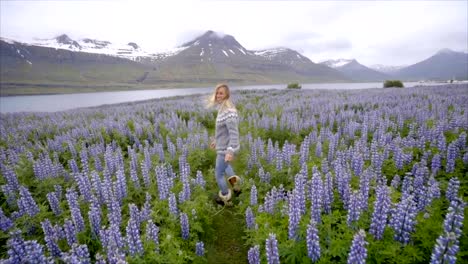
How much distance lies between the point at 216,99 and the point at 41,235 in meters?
4.75

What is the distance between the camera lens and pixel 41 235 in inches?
199

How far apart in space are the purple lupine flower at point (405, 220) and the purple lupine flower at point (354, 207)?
0.47 metres

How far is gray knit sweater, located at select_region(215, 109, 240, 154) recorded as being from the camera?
21.1 ft

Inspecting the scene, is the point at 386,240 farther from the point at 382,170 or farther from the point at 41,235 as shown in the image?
the point at 41,235

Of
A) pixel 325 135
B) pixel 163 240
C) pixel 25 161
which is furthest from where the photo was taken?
pixel 325 135

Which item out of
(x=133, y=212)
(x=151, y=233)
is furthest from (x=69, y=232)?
(x=151, y=233)

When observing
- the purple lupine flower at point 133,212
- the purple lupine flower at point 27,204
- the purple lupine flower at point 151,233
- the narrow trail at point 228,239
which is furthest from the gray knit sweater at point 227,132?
the purple lupine flower at point 27,204

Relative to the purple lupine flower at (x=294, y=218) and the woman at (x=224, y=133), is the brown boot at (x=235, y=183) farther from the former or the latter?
the purple lupine flower at (x=294, y=218)

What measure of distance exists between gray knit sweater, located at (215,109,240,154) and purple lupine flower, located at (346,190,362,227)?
9.97ft

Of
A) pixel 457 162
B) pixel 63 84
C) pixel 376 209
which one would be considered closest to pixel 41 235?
pixel 376 209

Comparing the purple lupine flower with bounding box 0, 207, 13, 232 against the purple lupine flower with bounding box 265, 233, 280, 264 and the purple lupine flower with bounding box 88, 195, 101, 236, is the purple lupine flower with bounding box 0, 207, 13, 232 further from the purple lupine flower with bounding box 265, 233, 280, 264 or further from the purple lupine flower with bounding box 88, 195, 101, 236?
the purple lupine flower with bounding box 265, 233, 280, 264

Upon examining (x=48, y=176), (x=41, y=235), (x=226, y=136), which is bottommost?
(x=41, y=235)

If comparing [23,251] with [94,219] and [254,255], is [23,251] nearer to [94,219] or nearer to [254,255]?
[94,219]

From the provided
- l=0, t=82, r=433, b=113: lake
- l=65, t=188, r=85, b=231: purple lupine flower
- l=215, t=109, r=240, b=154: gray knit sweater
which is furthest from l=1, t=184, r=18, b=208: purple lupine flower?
l=0, t=82, r=433, b=113: lake
